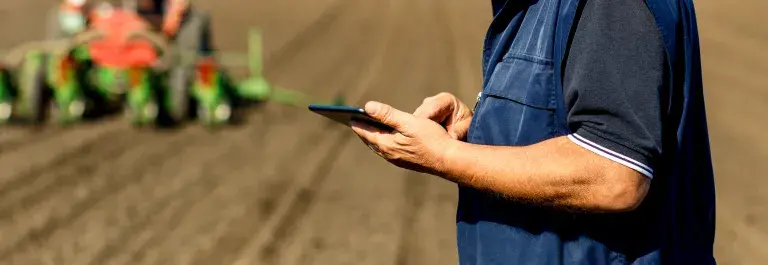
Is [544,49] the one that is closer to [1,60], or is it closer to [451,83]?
[1,60]

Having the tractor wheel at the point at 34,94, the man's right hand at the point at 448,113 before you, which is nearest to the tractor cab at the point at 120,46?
the tractor wheel at the point at 34,94

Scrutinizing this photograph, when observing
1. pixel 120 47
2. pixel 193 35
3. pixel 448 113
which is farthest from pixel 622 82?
pixel 193 35

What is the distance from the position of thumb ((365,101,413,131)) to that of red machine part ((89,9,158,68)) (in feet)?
21.3

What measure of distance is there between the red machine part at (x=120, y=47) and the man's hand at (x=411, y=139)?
6.48 metres

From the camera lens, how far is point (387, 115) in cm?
169

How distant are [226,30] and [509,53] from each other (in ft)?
43.5

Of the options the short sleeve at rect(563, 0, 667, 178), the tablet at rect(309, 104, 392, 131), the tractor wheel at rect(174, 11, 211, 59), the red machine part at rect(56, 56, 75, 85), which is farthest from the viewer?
the tractor wheel at rect(174, 11, 211, 59)

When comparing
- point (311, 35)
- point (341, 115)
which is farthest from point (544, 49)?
point (311, 35)

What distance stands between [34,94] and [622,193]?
732 centimetres

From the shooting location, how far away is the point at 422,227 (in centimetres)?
531

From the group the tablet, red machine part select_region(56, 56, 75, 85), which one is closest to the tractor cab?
red machine part select_region(56, 56, 75, 85)

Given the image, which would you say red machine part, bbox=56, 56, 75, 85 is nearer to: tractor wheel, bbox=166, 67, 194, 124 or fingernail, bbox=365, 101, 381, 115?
tractor wheel, bbox=166, 67, 194, 124

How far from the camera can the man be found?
4.66ft

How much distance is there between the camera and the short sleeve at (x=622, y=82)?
1.41m
